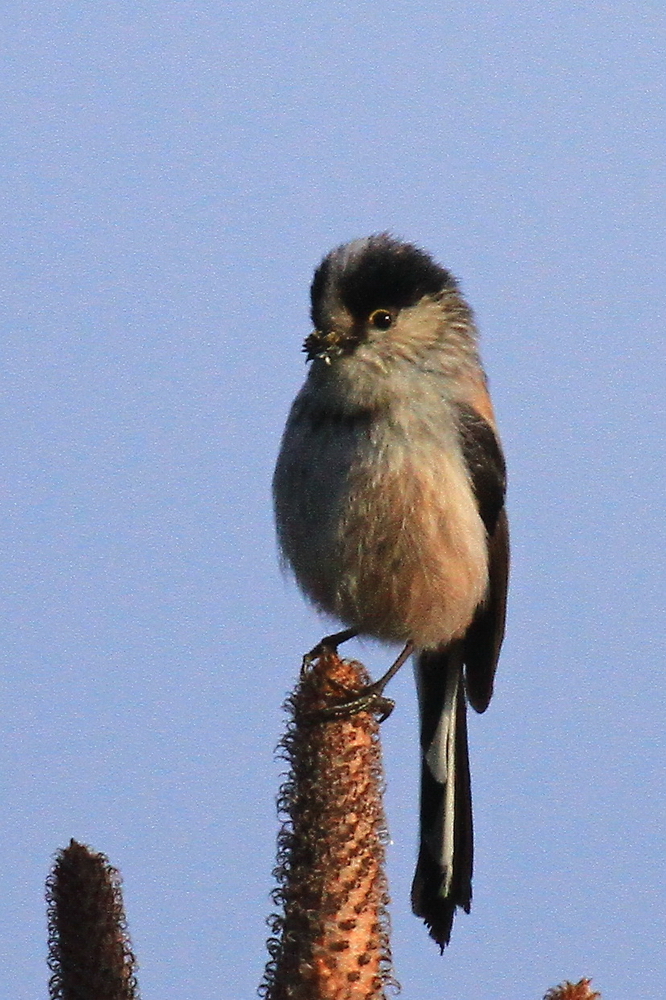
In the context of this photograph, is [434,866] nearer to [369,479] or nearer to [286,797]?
[369,479]

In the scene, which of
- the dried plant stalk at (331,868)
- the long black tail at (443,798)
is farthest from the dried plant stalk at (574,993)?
the long black tail at (443,798)

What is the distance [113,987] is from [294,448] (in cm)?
237

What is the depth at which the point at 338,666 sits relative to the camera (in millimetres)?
3389

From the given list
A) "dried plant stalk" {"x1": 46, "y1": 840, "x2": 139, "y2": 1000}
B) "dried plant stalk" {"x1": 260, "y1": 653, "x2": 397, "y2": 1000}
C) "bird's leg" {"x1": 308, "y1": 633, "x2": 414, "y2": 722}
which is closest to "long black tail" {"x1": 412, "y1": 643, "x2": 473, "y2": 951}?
"bird's leg" {"x1": 308, "y1": 633, "x2": 414, "y2": 722}

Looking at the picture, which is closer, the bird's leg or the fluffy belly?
the bird's leg

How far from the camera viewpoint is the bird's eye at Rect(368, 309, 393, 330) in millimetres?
4844

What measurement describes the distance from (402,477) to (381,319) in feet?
1.91

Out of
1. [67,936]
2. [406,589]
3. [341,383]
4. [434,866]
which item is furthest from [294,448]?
[67,936]

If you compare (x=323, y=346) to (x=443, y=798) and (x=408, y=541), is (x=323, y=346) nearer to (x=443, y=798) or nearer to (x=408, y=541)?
(x=408, y=541)

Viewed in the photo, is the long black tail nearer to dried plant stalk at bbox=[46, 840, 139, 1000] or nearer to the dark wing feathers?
the dark wing feathers

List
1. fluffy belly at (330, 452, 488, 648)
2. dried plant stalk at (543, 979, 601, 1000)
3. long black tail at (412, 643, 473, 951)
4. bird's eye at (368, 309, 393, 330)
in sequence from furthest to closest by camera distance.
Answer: bird's eye at (368, 309, 393, 330), long black tail at (412, 643, 473, 951), fluffy belly at (330, 452, 488, 648), dried plant stalk at (543, 979, 601, 1000)

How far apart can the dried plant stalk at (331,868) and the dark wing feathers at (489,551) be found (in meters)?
1.95

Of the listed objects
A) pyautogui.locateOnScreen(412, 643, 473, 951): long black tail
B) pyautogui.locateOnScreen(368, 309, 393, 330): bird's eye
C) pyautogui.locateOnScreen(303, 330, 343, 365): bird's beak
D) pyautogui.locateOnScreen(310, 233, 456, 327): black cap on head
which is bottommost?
pyautogui.locateOnScreen(412, 643, 473, 951): long black tail

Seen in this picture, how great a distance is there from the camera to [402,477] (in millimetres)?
4602
